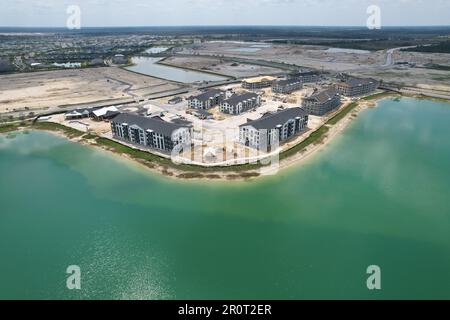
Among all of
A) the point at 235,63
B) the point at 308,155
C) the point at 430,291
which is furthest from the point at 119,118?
the point at 235,63

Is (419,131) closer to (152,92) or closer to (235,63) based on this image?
(152,92)

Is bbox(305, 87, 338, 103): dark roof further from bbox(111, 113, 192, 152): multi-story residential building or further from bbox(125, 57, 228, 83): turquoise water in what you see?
bbox(125, 57, 228, 83): turquoise water

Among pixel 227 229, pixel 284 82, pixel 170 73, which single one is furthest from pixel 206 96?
pixel 170 73

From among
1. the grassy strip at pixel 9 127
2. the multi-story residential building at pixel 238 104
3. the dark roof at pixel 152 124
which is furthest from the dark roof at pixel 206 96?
the grassy strip at pixel 9 127

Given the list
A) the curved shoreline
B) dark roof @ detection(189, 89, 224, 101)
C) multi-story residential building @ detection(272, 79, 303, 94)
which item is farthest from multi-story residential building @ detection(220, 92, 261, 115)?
the curved shoreline

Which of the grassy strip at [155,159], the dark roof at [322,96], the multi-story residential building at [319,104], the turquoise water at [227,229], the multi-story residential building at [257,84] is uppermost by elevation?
the multi-story residential building at [257,84]

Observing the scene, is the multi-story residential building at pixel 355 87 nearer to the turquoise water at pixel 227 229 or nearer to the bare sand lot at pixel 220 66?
the turquoise water at pixel 227 229
